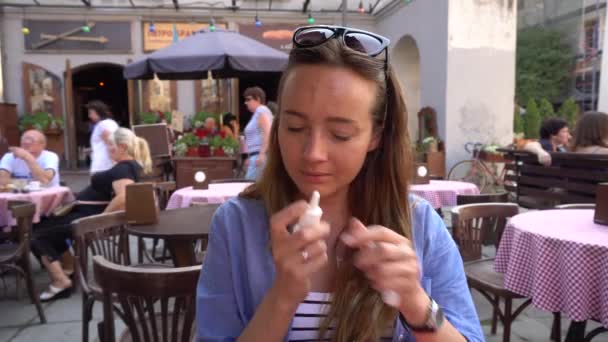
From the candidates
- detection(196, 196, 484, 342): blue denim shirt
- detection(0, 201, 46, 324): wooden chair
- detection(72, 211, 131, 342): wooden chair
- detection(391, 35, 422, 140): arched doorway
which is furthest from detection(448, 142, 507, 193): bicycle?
→ detection(196, 196, 484, 342): blue denim shirt

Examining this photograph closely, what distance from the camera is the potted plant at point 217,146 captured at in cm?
741

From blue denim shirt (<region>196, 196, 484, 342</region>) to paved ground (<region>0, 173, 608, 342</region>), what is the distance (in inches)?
92.9

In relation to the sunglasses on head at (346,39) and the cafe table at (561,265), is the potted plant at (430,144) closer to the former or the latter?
the cafe table at (561,265)

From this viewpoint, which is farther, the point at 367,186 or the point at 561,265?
the point at 561,265

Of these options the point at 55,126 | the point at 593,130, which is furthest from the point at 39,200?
the point at 55,126

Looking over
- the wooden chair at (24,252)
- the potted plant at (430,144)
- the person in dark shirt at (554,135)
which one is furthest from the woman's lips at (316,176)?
the potted plant at (430,144)

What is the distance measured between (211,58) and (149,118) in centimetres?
585

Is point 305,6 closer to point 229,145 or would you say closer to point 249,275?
point 229,145

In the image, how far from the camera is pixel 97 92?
18.8 metres

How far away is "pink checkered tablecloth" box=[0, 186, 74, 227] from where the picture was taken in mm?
4406

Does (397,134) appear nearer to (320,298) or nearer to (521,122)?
(320,298)

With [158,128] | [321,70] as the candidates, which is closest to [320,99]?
[321,70]

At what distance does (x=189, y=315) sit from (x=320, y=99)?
43.2 inches

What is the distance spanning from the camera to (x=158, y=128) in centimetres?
896
